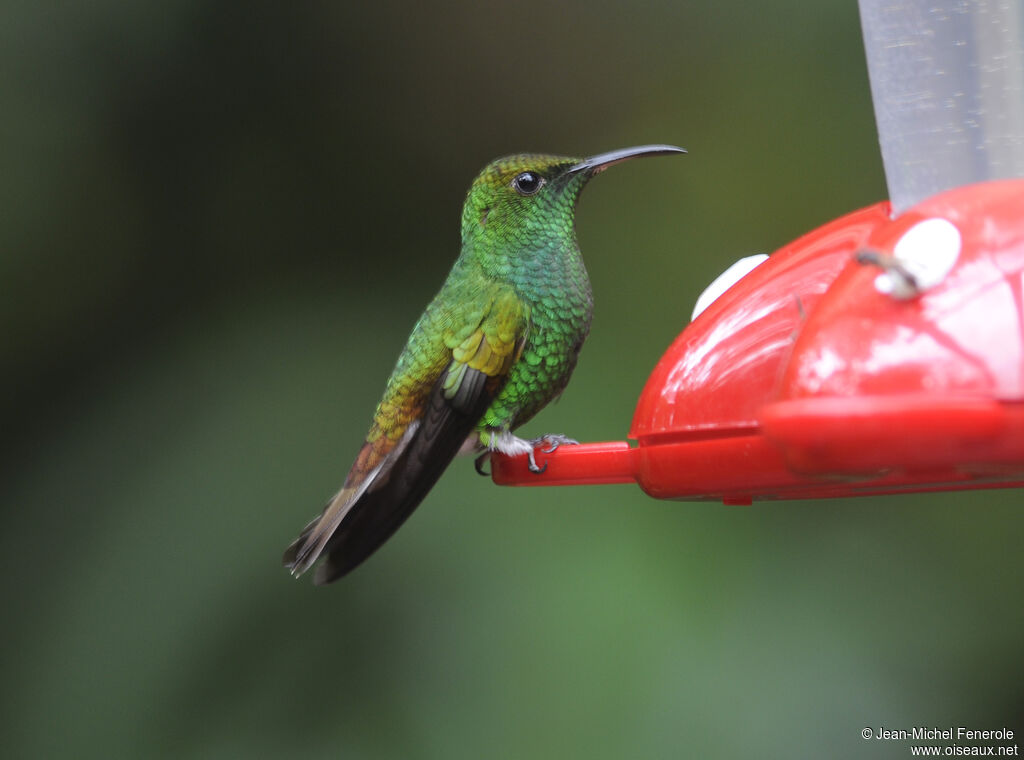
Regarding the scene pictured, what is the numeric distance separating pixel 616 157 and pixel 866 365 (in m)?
1.43

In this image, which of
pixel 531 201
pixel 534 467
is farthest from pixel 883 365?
pixel 531 201

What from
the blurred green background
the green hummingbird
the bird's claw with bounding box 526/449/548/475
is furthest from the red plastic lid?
the blurred green background

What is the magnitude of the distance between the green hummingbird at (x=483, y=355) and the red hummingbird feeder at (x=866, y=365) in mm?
636

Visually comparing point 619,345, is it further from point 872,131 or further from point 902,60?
point 902,60

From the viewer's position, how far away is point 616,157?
8.34ft

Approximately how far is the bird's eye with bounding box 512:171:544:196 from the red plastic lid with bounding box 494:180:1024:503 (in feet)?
4.11

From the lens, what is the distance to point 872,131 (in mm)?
4031

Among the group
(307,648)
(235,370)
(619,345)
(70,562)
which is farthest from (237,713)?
(619,345)

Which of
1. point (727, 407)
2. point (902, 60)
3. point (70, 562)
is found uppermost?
point (902, 60)

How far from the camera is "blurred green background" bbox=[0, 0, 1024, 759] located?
351cm

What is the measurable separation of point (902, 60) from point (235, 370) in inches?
102

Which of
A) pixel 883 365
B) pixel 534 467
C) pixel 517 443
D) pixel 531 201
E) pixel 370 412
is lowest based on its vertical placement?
pixel 370 412

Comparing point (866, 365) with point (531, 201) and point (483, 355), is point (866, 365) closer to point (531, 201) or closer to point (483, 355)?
point (483, 355)

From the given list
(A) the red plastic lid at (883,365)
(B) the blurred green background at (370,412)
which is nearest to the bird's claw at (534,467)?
(A) the red plastic lid at (883,365)
